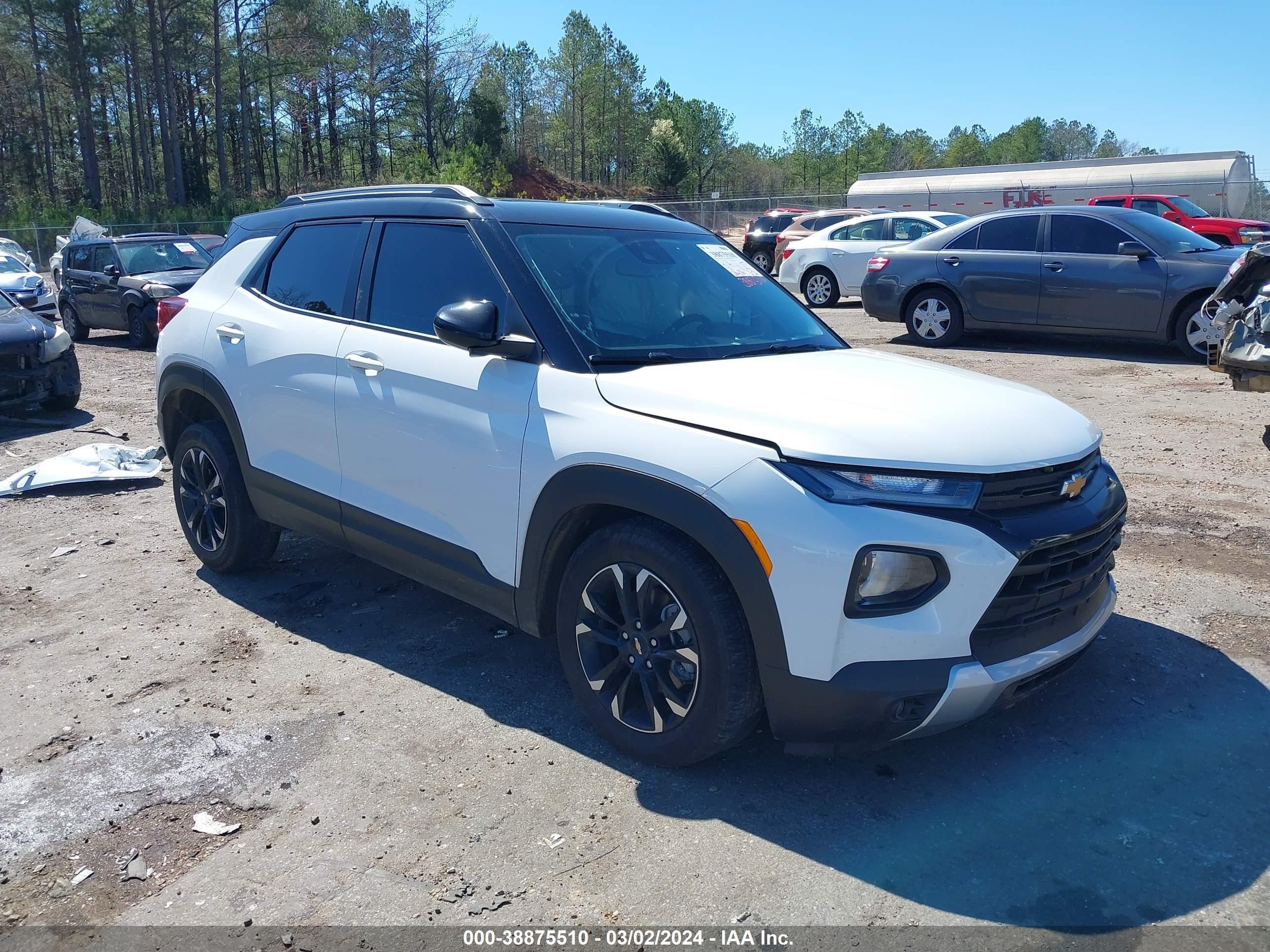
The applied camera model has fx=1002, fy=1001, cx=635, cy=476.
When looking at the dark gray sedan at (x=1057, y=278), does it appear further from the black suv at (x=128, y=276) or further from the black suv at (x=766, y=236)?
the black suv at (x=766, y=236)

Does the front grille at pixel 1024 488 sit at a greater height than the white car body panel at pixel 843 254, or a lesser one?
lesser

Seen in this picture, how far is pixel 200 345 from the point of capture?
5.14 metres

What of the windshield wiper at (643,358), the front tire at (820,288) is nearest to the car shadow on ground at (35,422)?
the windshield wiper at (643,358)

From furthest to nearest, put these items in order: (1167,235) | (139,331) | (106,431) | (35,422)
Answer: (139,331)
(1167,235)
(35,422)
(106,431)

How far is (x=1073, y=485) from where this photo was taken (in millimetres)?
3260

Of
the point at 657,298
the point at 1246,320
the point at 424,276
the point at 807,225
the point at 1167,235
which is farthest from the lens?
the point at 807,225

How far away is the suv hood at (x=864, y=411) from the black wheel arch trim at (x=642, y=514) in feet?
0.80

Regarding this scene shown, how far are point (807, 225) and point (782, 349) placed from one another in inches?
807

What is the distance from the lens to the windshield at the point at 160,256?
16.1 meters

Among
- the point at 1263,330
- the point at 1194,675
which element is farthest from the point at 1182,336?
the point at 1194,675

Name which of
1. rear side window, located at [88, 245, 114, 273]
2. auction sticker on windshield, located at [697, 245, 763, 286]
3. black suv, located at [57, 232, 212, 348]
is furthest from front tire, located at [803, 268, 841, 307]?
auction sticker on windshield, located at [697, 245, 763, 286]

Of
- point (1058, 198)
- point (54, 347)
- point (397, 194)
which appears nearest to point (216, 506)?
point (397, 194)

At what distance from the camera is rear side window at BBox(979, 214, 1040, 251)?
39.2 feet

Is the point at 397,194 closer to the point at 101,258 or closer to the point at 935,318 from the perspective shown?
the point at 935,318
